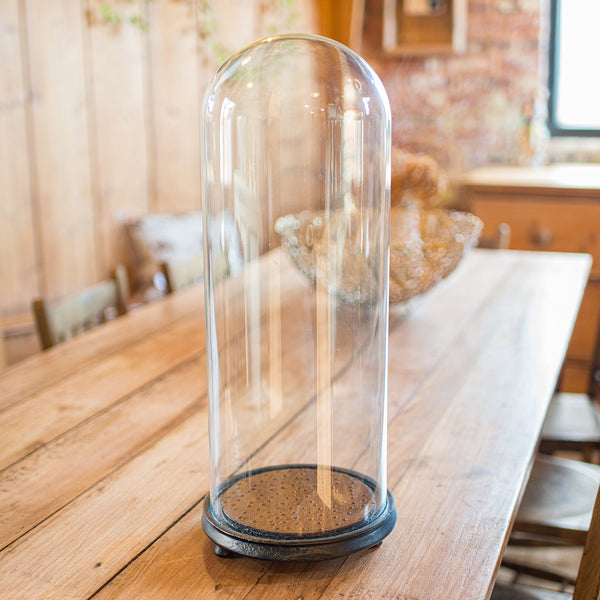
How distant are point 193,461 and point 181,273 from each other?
111 cm

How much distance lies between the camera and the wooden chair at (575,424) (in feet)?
5.74

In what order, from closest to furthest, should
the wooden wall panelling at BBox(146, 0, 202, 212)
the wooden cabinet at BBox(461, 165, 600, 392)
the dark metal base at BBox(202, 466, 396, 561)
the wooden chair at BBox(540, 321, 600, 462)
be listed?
the dark metal base at BBox(202, 466, 396, 561) < the wooden chair at BBox(540, 321, 600, 462) < the wooden wall panelling at BBox(146, 0, 202, 212) < the wooden cabinet at BBox(461, 165, 600, 392)

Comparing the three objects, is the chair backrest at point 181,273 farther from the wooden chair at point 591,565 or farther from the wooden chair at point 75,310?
the wooden chair at point 591,565

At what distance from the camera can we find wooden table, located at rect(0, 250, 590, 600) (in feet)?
2.45

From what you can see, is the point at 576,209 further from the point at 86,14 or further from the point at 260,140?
the point at 260,140

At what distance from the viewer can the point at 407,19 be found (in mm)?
3934

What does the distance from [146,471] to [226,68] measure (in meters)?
0.52

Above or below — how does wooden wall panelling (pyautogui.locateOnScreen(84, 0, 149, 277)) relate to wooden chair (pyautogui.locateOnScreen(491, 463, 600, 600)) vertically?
above

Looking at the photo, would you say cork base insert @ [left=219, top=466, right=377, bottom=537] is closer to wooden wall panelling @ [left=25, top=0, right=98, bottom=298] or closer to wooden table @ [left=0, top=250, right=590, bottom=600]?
wooden table @ [left=0, top=250, right=590, bottom=600]

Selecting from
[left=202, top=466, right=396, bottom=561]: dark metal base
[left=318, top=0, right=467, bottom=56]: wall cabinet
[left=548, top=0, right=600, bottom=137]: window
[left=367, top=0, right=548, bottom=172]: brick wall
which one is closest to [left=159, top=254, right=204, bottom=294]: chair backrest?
[left=202, top=466, right=396, bottom=561]: dark metal base

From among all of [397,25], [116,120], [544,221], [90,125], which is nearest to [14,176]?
[90,125]

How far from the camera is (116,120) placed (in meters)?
2.91

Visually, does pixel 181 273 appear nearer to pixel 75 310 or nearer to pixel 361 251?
pixel 75 310

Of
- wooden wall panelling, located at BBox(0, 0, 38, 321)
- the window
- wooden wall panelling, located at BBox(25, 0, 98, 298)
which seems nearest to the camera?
wooden wall panelling, located at BBox(0, 0, 38, 321)
